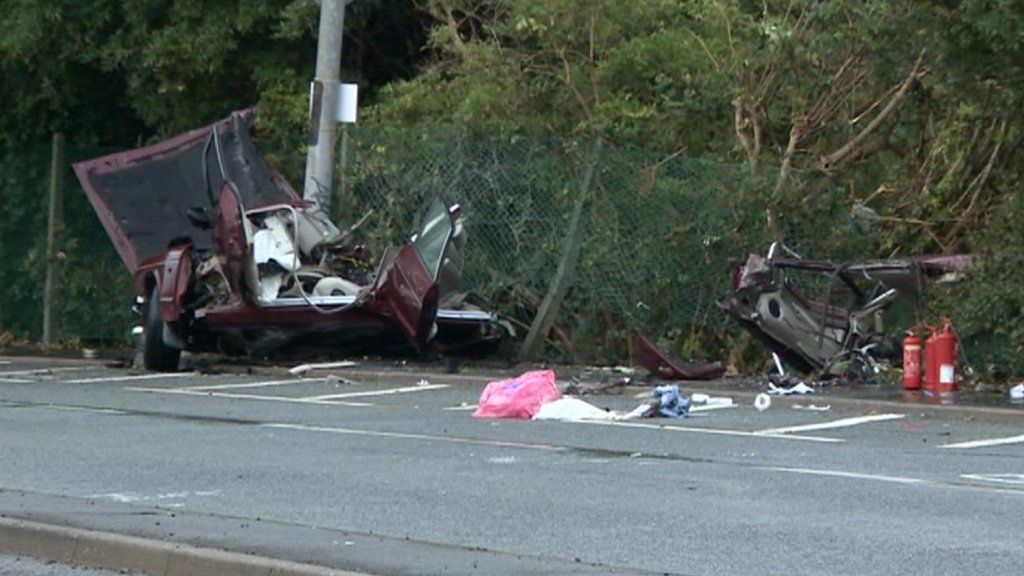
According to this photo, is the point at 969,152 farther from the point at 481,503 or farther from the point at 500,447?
the point at 481,503

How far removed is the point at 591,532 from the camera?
917 centimetres

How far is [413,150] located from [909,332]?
20.6ft

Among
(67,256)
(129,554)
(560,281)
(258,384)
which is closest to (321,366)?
(258,384)

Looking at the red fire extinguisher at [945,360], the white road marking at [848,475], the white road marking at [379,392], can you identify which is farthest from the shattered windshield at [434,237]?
the white road marking at [848,475]

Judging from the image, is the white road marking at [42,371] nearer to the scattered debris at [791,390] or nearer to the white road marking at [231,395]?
the white road marking at [231,395]

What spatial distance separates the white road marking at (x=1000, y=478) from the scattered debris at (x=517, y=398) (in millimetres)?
4492

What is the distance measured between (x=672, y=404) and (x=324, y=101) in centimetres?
710

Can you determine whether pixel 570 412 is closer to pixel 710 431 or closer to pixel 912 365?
pixel 710 431

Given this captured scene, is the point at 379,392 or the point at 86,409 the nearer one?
the point at 86,409

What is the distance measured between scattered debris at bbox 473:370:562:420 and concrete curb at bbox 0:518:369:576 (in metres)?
6.44

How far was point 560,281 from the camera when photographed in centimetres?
1962

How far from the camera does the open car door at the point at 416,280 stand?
1778cm

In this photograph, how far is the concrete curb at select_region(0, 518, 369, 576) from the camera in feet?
26.0

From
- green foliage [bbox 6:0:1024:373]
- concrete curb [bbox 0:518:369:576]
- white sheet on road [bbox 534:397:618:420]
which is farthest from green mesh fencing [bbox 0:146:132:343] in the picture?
concrete curb [bbox 0:518:369:576]
